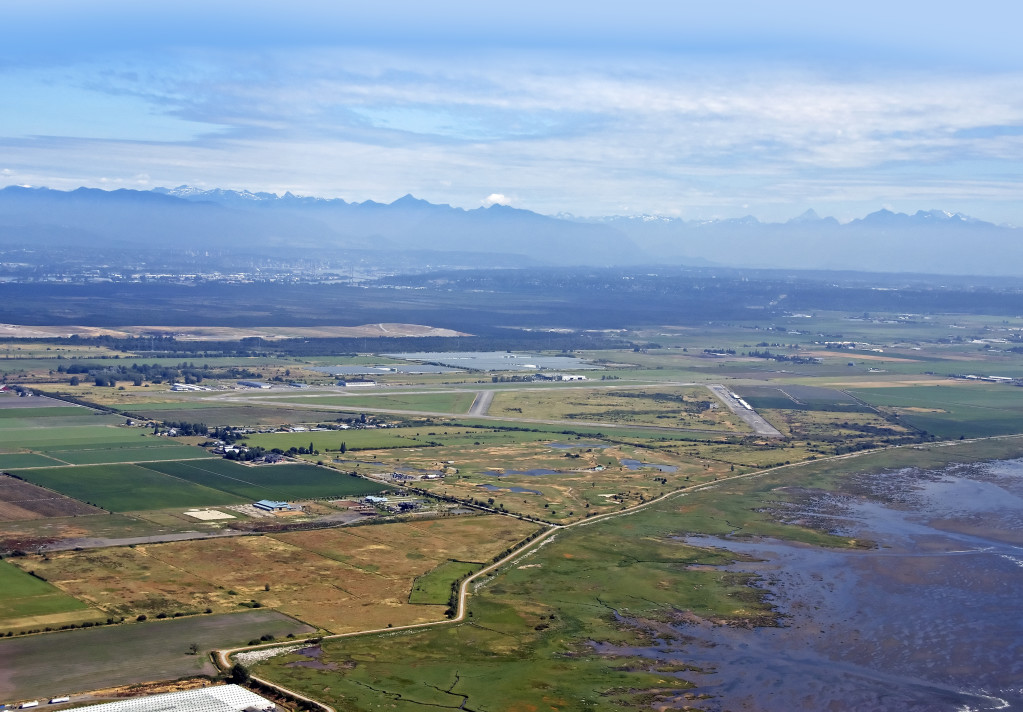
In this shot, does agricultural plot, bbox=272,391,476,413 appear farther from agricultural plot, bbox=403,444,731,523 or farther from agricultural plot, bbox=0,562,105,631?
agricultural plot, bbox=0,562,105,631

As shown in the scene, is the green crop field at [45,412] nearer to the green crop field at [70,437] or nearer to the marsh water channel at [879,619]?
the green crop field at [70,437]

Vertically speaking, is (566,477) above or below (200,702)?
above

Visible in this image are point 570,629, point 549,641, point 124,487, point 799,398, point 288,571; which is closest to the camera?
point 549,641

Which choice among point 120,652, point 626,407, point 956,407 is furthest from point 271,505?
point 956,407

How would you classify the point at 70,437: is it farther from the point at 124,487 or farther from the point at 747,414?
the point at 747,414

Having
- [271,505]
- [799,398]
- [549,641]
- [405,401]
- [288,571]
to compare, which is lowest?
[549,641]

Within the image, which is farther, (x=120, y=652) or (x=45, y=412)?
(x=45, y=412)

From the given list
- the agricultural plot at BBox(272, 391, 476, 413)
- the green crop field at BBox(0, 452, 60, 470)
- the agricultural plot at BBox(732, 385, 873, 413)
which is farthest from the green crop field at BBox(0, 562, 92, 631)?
the agricultural plot at BBox(732, 385, 873, 413)
